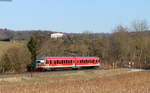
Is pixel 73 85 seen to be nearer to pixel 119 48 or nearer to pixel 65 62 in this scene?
pixel 65 62

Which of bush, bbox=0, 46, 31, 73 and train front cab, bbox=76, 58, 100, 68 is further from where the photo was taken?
train front cab, bbox=76, 58, 100, 68

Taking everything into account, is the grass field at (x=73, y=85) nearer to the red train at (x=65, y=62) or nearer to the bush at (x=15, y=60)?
the red train at (x=65, y=62)

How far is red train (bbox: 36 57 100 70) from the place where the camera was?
48.4 meters

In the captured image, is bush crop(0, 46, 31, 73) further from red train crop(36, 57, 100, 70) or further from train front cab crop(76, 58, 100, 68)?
train front cab crop(76, 58, 100, 68)

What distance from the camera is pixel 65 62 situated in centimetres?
5212

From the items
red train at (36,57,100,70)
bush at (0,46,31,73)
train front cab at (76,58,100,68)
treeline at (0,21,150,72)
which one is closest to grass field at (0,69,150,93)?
red train at (36,57,100,70)

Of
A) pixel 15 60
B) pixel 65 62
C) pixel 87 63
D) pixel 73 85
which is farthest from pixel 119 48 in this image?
pixel 73 85

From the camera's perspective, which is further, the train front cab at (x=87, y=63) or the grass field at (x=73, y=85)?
the train front cab at (x=87, y=63)

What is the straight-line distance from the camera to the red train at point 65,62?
159ft

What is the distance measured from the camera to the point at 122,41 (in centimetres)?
7944

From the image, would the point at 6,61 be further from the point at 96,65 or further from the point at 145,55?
the point at 145,55

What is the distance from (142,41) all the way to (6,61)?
4846cm

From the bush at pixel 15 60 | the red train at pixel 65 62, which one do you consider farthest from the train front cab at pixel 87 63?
the bush at pixel 15 60

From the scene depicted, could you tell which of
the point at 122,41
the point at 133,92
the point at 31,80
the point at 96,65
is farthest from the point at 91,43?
the point at 133,92
